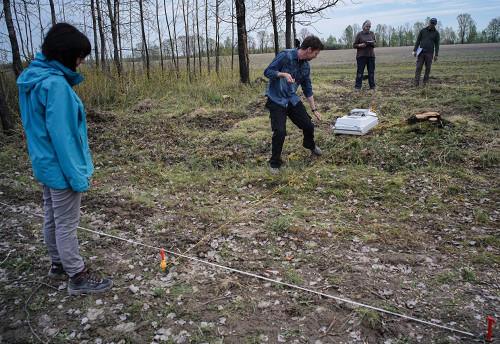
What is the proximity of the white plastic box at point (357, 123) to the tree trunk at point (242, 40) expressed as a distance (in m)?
6.06

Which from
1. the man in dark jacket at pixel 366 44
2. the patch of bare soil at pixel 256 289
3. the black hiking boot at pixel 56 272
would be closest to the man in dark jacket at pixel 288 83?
the patch of bare soil at pixel 256 289

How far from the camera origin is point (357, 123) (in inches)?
271

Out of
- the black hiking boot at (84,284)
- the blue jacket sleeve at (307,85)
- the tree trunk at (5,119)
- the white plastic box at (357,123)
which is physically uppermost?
the blue jacket sleeve at (307,85)

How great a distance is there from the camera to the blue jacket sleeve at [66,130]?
2705 mm

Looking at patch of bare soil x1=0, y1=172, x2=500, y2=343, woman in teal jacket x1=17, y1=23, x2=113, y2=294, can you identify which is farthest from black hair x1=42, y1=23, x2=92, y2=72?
patch of bare soil x1=0, y1=172, x2=500, y2=343

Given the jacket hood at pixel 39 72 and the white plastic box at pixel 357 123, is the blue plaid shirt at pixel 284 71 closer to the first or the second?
the white plastic box at pixel 357 123

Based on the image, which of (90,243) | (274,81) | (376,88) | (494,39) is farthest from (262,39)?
(90,243)

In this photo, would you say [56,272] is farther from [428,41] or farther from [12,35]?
[428,41]

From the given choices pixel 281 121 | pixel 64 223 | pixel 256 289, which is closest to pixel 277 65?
pixel 281 121

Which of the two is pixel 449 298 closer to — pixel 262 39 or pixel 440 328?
pixel 440 328

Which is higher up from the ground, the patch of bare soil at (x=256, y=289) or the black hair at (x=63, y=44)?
the black hair at (x=63, y=44)

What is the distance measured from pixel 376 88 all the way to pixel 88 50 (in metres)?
9.76

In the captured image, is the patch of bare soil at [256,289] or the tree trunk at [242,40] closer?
the patch of bare soil at [256,289]

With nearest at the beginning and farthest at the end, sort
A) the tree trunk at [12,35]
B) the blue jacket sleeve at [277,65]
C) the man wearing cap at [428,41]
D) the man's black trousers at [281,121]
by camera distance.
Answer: the blue jacket sleeve at [277,65]
the man's black trousers at [281,121]
the tree trunk at [12,35]
the man wearing cap at [428,41]
